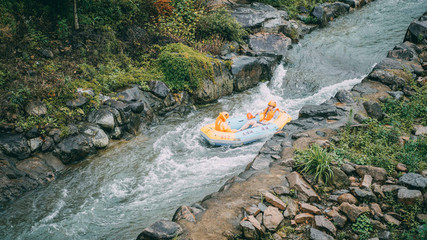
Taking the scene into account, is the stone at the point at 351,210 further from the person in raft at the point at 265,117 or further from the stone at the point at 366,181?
the person in raft at the point at 265,117

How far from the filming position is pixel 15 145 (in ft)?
22.1

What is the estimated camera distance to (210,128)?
8359mm

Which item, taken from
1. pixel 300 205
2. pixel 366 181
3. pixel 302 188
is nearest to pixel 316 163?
pixel 302 188

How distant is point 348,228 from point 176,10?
1083 cm

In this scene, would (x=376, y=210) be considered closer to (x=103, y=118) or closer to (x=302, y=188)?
(x=302, y=188)

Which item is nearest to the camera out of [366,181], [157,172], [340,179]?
[366,181]

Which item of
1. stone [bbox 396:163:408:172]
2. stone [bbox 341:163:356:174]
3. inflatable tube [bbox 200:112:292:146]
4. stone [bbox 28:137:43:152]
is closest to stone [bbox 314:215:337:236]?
stone [bbox 341:163:356:174]

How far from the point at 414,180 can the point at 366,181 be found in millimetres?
660

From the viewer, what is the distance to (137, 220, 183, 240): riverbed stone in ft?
13.3

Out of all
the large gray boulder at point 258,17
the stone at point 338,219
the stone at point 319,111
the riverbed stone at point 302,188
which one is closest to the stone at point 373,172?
the riverbed stone at point 302,188

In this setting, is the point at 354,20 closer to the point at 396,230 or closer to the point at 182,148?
the point at 182,148

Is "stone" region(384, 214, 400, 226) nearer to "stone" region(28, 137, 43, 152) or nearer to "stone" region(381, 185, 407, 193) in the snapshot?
"stone" region(381, 185, 407, 193)

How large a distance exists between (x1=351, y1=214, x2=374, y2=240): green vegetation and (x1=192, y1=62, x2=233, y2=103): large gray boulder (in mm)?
7047

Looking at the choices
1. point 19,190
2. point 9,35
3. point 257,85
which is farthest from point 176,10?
point 19,190
